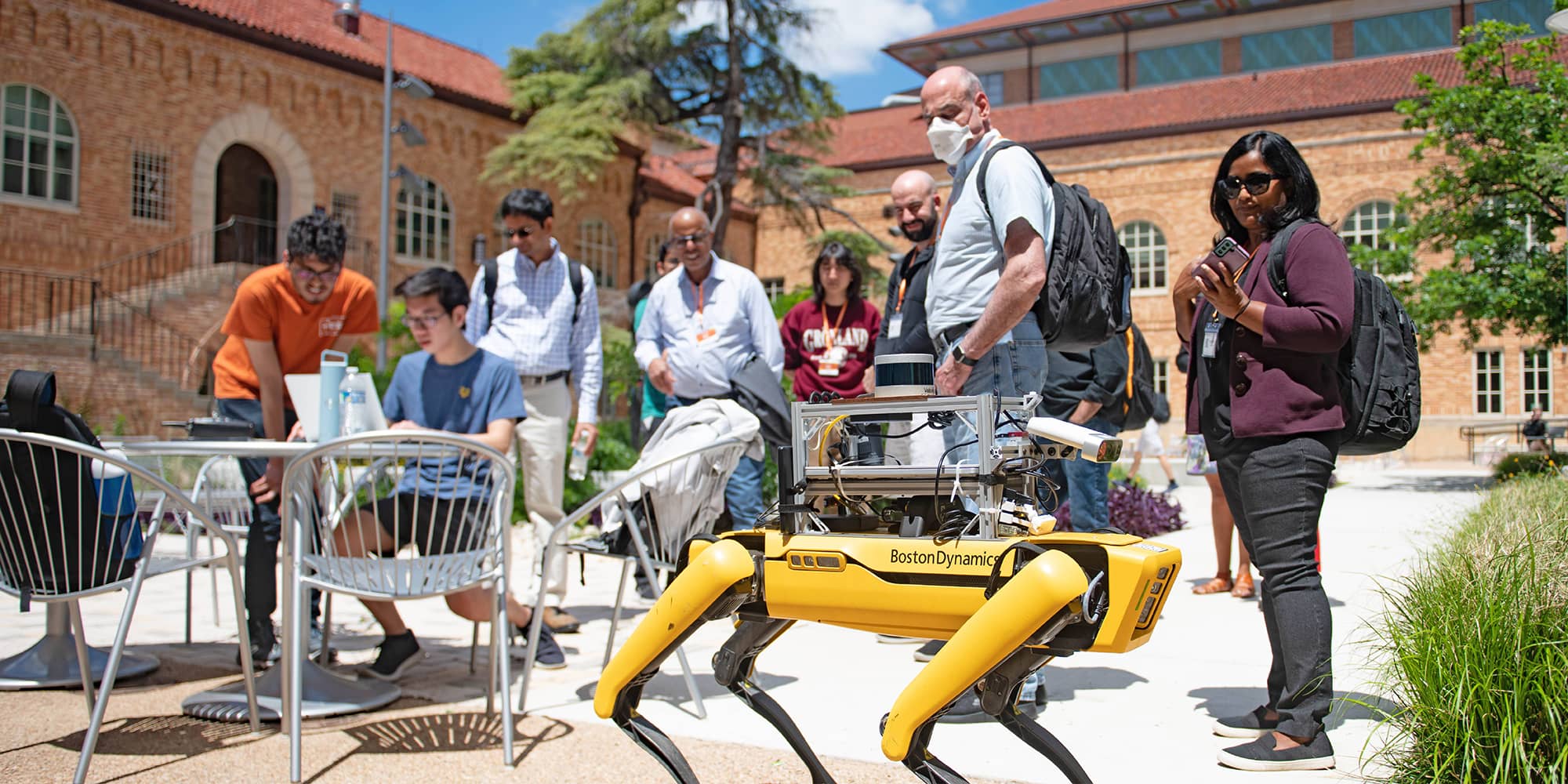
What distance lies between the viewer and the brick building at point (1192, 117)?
2981cm

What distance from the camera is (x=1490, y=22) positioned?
18.5 m

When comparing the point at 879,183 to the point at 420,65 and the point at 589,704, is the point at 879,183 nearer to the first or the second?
the point at 420,65

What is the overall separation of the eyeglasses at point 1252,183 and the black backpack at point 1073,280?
36cm

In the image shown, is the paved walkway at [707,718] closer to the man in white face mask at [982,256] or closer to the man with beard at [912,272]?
the man in white face mask at [982,256]

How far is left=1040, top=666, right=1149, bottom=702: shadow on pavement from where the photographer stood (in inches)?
160

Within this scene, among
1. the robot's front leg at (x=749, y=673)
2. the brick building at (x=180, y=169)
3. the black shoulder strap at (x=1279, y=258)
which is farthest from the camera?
the brick building at (x=180, y=169)

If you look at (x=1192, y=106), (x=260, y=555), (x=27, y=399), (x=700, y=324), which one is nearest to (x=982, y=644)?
(x=27, y=399)

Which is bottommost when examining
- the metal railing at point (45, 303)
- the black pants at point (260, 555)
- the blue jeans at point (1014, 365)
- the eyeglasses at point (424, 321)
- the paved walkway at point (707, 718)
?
the paved walkway at point (707, 718)

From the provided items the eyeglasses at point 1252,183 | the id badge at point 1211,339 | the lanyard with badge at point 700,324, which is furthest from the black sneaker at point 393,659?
the eyeglasses at point 1252,183

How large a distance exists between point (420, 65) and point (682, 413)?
2317 centimetres

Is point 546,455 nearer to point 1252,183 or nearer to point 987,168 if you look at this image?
point 987,168

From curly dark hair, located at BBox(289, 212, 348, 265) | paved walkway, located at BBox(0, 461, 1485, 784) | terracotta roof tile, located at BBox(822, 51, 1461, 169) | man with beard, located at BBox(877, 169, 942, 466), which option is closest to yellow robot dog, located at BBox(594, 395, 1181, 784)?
paved walkway, located at BBox(0, 461, 1485, 784)

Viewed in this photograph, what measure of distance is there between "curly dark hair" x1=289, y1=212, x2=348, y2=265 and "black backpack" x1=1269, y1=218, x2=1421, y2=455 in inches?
135

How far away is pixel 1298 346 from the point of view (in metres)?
3.00
